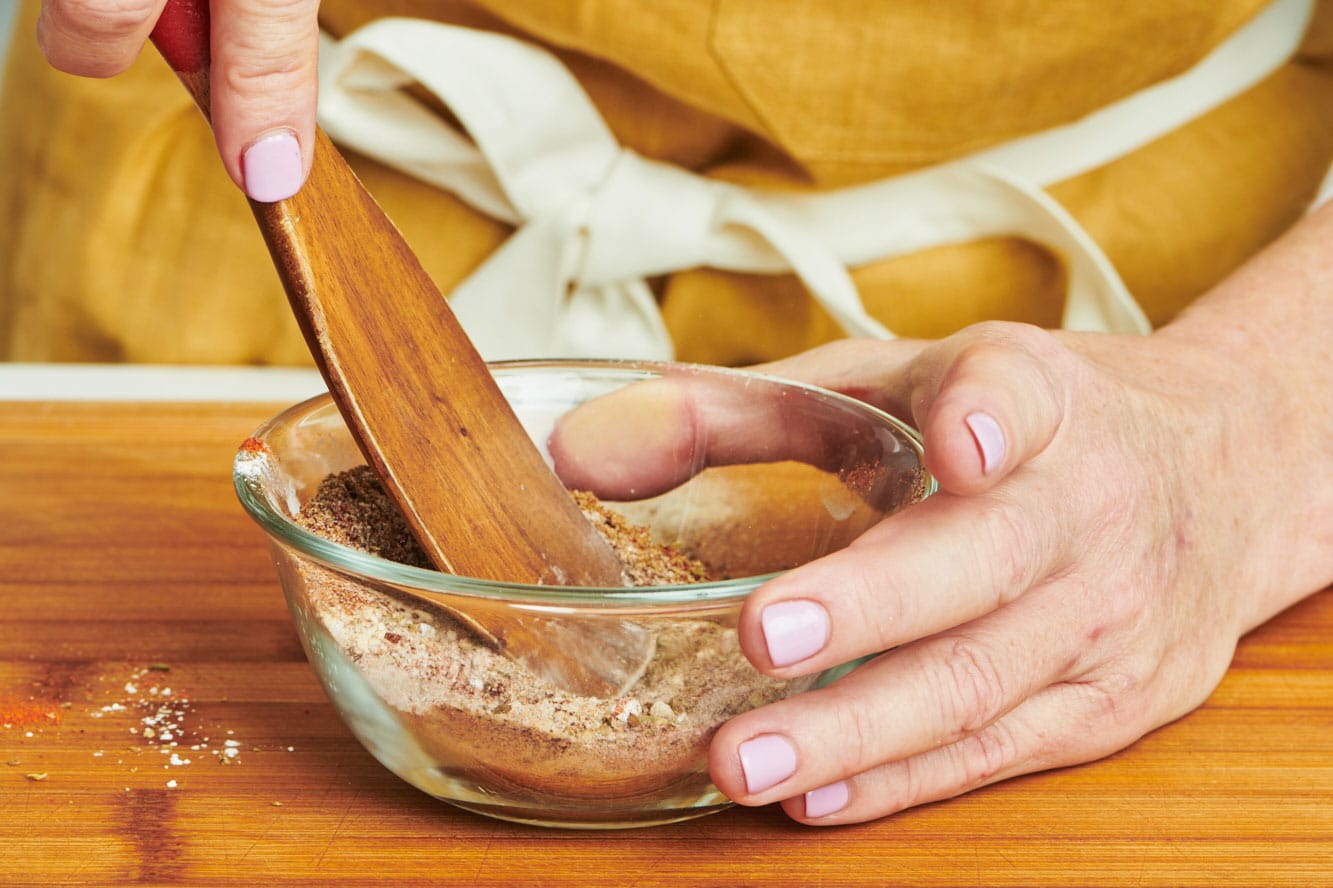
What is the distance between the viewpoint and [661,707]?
435 mm

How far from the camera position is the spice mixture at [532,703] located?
43cm

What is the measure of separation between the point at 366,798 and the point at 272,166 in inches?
9.1

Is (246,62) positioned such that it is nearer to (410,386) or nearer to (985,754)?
(410,386)

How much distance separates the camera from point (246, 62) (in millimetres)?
417

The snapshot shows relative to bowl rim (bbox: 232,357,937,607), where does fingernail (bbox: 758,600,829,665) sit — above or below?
below

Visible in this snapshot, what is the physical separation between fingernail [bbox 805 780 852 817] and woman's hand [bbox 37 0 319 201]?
0.92 feet

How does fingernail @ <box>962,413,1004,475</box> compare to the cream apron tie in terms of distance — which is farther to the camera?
the cream apron tie

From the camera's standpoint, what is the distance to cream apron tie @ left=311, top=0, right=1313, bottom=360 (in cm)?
86

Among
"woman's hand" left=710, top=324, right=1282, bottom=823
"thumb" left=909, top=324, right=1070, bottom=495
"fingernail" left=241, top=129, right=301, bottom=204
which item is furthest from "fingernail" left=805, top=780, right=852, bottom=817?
"fingernail" left=241, top=129, right=301, bottom=204

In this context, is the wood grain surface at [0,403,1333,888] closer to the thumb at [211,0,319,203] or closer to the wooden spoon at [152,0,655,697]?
the wooden spoon at [152,0,655,697]

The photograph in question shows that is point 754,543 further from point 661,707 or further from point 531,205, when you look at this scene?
point 531,205

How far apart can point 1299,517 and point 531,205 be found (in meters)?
0.51

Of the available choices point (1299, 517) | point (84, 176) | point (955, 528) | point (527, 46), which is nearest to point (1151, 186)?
point (1299, 517)

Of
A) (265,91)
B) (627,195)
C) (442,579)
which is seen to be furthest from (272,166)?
(627,195)
